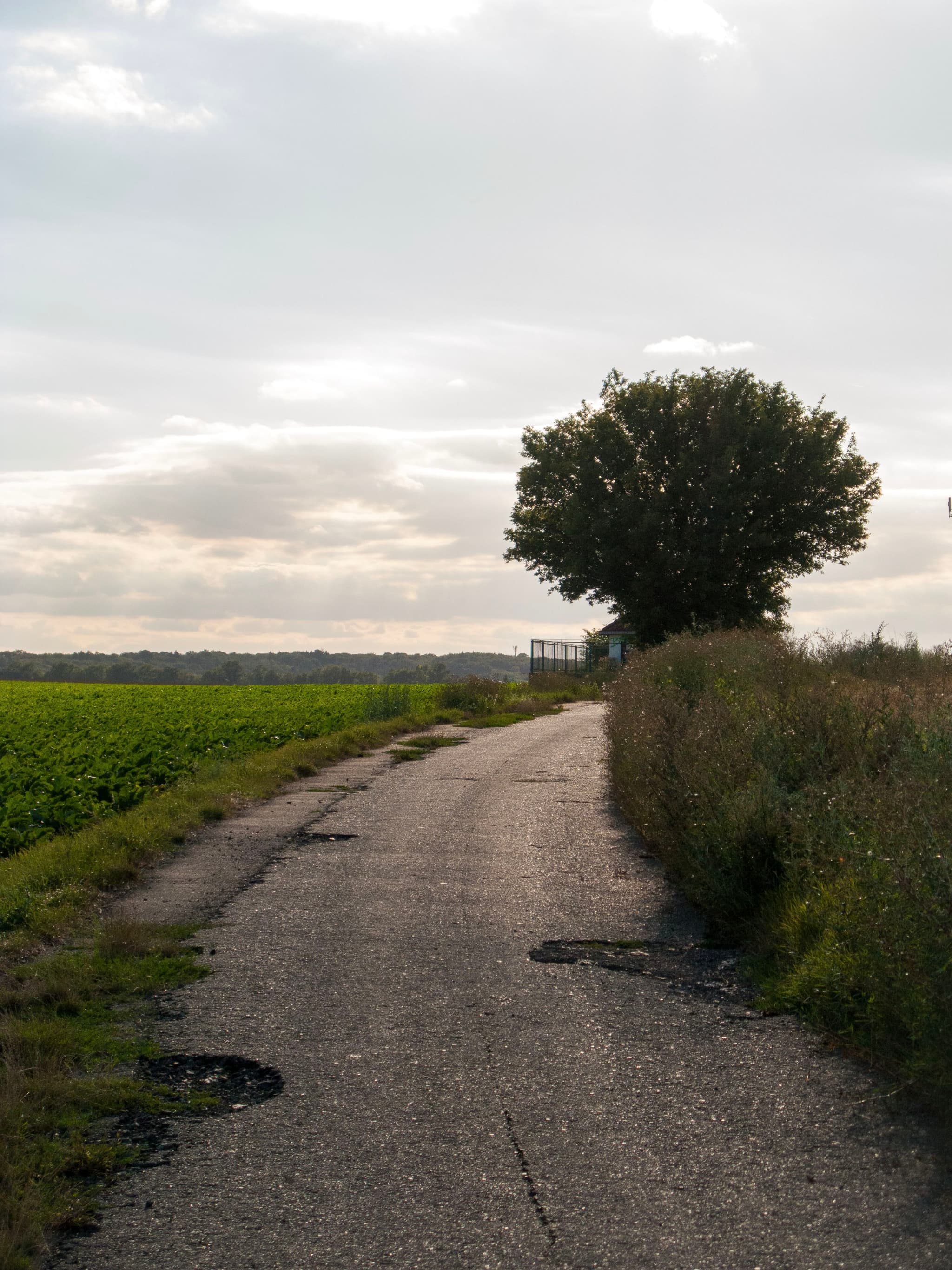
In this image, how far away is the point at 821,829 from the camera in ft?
21.2

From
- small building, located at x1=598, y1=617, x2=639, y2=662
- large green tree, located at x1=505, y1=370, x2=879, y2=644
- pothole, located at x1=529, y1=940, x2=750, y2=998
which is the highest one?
large green tree, located at x1=505, y1=370, x2=879, y2=644

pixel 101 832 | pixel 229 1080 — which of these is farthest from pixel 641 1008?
pixel 101 832

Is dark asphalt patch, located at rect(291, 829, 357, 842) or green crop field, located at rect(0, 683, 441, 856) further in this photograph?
green crop field, located at rect(0, 683, 441, 856)

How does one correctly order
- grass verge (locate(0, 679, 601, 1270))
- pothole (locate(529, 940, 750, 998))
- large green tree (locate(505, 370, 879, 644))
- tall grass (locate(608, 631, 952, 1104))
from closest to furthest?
grass verge (locate(0, 679, 601, 1270)) < tall grass (locate(608, 631, 952, 1104)) < pothole (locate(529, 940, 750, 998)) < large green tree (locate(505, 370, 879, 644))

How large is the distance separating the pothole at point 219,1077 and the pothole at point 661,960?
234cm

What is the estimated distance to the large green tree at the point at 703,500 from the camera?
41.1 m

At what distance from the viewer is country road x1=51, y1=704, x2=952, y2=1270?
3562 millimetres

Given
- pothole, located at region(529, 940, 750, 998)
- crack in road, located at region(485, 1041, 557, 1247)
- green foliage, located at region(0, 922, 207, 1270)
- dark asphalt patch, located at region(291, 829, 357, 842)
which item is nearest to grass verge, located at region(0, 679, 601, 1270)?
green foliage, located at region(0, 922, 207, 1270)

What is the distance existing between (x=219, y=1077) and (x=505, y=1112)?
4.68 ft

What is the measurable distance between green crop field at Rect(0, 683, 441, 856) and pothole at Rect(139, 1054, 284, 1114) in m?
7.10

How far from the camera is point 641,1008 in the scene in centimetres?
605

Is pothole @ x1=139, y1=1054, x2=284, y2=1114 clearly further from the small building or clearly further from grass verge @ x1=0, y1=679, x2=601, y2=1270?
the small building

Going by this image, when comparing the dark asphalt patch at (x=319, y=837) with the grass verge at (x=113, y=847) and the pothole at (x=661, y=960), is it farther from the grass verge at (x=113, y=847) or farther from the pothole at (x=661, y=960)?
the pothole at (x=661, y=960)

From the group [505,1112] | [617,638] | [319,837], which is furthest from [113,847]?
[617,638]
